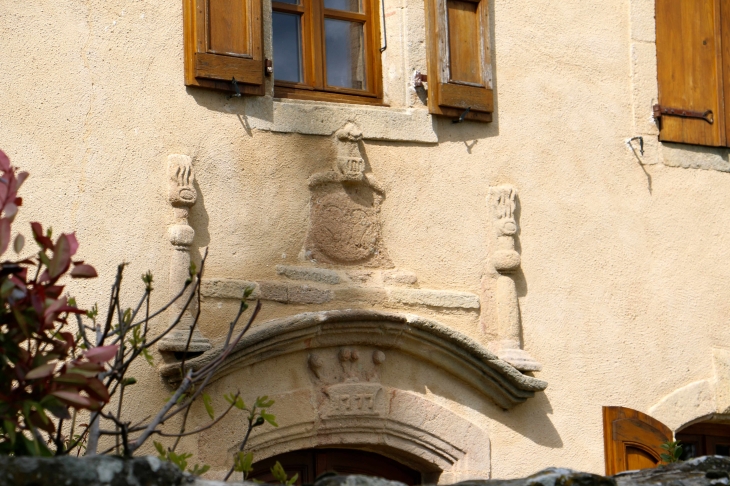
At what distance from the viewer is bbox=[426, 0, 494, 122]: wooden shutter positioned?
5.77 m

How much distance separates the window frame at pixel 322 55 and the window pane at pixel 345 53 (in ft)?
0.08

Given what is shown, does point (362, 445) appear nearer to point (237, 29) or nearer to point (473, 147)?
point (473, 147)

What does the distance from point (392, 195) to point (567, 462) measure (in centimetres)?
153

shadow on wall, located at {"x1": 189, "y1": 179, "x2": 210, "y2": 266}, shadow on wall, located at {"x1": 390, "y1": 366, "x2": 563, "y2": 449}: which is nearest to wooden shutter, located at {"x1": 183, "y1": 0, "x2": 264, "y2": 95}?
shadow on wall, located at {"x1": 189, "y1": 179, "x2": 210, "y2": 266}

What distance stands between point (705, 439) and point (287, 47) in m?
3.06

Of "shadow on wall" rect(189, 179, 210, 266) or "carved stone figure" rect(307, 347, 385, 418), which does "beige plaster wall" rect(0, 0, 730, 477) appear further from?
"carved stone figure" rect(307, 347, 385, 418)

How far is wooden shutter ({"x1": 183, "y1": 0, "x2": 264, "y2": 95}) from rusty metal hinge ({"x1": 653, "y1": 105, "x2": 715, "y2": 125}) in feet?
→ 7.19

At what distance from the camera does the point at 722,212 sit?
6.50 metres

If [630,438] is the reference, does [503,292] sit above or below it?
above

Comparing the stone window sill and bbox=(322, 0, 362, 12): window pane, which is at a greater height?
bbox=(322, 0, 362, 12): window pane

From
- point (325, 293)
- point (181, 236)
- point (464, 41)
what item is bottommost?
point (325, 293)

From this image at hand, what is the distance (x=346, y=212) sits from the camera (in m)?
5.48

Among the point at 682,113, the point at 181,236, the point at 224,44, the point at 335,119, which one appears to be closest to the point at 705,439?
the point at 682,113

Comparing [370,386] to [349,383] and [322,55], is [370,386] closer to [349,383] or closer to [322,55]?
[349,383]
